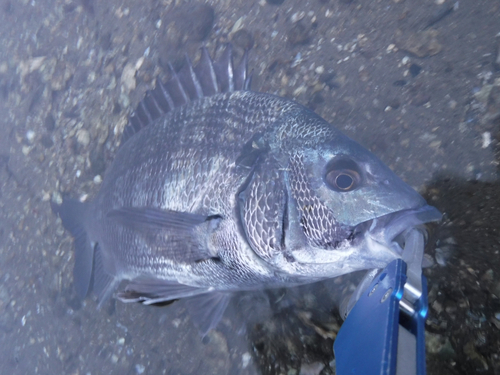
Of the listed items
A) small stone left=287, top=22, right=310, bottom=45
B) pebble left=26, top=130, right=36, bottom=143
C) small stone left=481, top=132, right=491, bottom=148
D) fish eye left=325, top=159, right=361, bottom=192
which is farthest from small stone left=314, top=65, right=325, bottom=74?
pebble left=26, top=130, right=36, bottom=143

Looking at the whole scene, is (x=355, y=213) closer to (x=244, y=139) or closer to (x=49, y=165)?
(x=244, y=139)

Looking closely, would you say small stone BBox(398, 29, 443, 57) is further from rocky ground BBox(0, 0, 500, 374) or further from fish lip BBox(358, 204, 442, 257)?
fish lip BBox(358, 204, 442, 257)

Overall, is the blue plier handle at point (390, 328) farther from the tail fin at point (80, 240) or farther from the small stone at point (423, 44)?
the tail fin at point (80, 240)

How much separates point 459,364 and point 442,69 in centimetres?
163

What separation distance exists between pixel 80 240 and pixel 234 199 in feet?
5.60

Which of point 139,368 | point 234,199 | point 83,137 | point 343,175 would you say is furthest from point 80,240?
point 343,175

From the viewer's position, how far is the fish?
1.34 metres

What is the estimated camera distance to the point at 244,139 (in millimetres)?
1698

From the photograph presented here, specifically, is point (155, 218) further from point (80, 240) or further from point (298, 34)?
point (298, 34)

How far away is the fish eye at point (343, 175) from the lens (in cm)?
137

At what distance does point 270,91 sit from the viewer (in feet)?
8.94

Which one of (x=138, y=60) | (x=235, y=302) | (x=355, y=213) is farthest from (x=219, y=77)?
(x=138, y=60)

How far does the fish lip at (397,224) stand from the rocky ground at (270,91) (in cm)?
43

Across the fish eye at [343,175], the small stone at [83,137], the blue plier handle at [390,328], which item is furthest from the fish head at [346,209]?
the small stone at [83,137]
